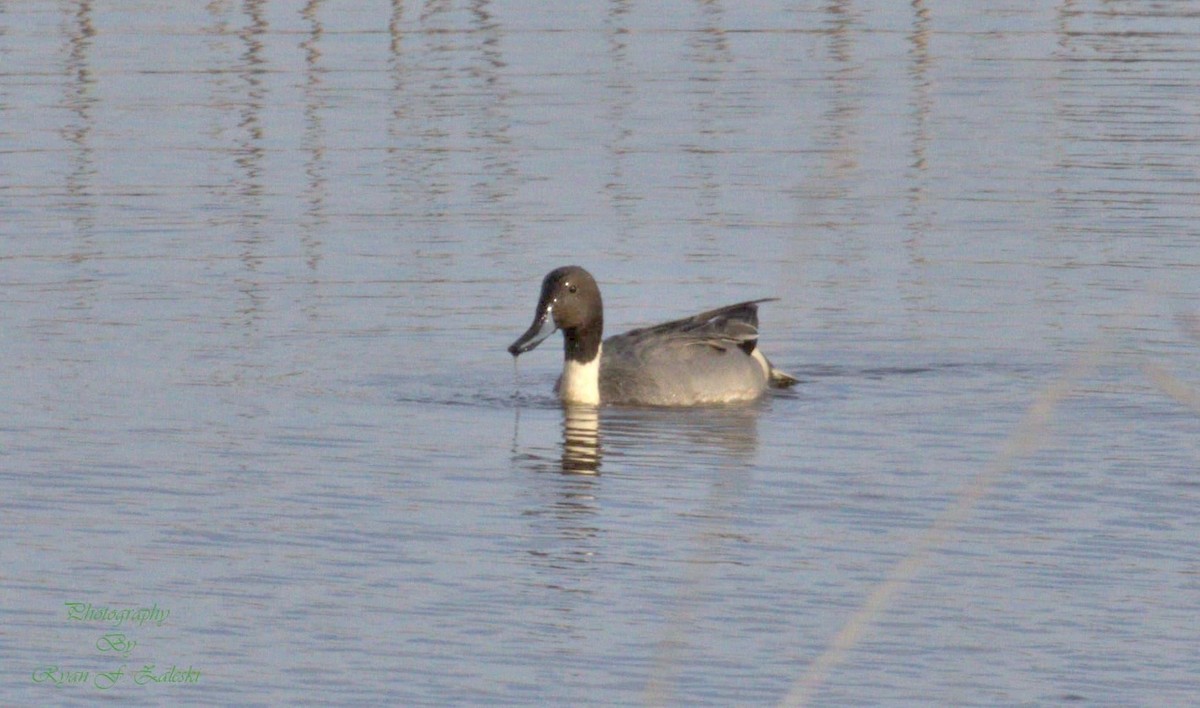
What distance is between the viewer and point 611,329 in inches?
573

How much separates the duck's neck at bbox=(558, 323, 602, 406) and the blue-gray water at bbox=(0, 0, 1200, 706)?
0.26 meters

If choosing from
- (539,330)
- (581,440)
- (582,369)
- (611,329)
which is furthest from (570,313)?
(611,329)

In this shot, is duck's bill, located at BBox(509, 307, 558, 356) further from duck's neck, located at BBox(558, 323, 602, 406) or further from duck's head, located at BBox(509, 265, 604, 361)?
duck's neck, located at BBox(558, 323, 602, 406)

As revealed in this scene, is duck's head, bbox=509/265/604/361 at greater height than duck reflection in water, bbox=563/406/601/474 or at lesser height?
greater

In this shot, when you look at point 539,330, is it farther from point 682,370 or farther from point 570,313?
point 682,370

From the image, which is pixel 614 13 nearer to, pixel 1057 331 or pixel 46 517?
pixel 1057 331

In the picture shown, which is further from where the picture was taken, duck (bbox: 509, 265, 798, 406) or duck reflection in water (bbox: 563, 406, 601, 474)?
duck (bbox: 509, 265, 798, 406)

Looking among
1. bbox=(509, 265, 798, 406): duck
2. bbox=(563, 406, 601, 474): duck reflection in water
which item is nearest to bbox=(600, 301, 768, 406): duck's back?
bbox=(509, 265, 798, 406): duck

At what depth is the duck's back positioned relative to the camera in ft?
42.5

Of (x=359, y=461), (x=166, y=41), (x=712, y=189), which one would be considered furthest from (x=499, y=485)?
(x=166, y=41)

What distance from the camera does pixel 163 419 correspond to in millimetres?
11836

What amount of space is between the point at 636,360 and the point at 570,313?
0.46 metres

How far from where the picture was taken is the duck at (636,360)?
42.5 ft

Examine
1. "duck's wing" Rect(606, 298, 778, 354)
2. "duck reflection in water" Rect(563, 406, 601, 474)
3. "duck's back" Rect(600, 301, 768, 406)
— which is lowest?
"duck reflection in water" Rect(563, 406, 601, 474)
